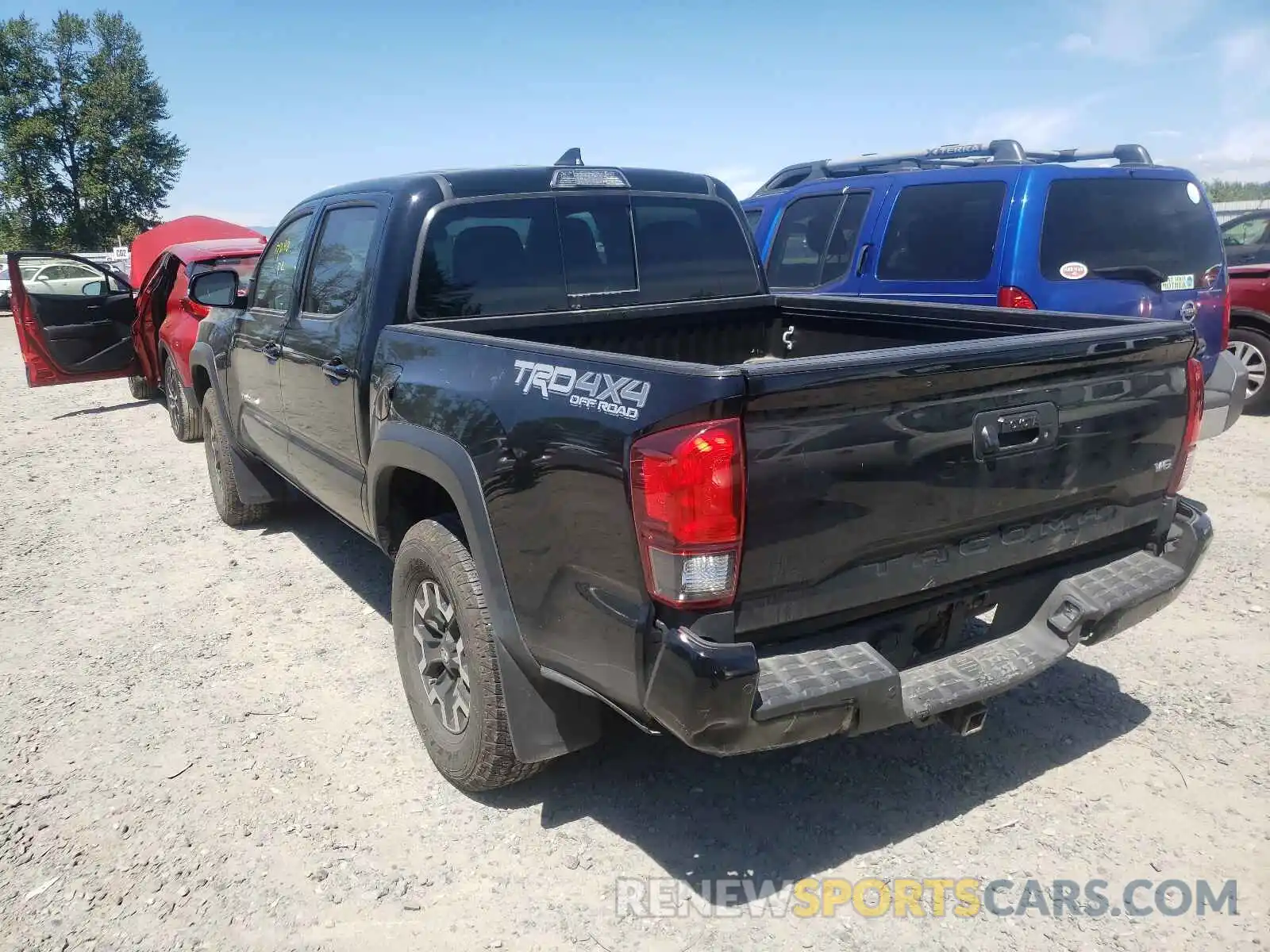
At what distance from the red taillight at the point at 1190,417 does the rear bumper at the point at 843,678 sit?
0.42 m

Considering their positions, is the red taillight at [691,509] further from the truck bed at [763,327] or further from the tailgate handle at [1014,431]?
the truck bed at [763,327]

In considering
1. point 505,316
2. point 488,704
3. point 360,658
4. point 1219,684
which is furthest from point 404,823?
point 1219,684

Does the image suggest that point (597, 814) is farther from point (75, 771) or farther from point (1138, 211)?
point (1138, 211)

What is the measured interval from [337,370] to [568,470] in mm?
1709

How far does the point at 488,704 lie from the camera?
2.79m

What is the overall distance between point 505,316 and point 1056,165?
367 centimetres

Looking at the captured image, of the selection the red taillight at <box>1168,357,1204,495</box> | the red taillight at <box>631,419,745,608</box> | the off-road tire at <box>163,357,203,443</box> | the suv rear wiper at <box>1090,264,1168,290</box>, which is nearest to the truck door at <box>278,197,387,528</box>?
the red taillight at <box>631,419,745,608</box>

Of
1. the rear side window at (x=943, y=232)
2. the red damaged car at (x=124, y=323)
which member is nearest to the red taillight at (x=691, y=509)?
the rear side window at (x=943, y=232)

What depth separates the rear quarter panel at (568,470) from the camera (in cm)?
216

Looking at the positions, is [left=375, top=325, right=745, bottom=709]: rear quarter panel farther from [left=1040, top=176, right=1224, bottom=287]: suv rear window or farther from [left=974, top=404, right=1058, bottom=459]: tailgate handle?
[left=1040, top=176, right=1224, bottom=287]: suv rear window

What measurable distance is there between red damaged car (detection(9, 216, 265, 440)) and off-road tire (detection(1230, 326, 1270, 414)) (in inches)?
341

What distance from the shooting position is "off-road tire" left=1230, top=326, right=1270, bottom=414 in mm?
8031

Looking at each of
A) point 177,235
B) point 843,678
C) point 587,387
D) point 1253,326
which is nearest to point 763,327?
point 587,387

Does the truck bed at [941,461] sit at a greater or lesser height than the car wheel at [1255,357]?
greater
